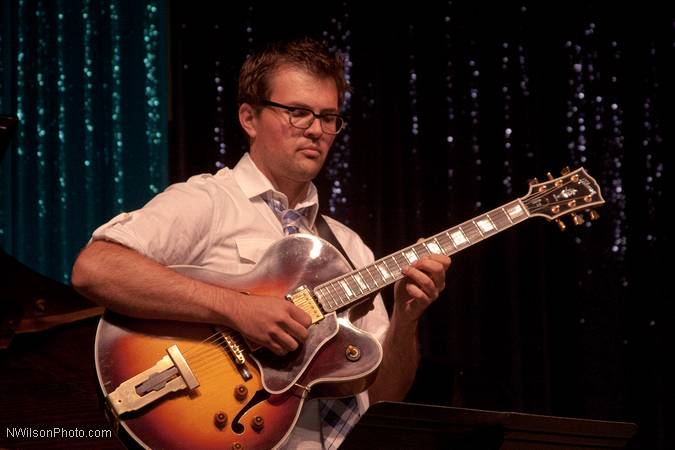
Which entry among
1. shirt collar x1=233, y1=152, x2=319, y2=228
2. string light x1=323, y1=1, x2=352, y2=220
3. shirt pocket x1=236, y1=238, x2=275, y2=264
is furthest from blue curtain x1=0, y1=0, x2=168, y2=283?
shirt pocket x1=236, y1=238, x2=275, y2=264

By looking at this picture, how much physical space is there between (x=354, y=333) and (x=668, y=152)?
2519 mm

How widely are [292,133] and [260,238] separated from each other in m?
0.38

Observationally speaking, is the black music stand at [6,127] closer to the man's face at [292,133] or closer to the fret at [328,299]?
the man's face at [292,133]

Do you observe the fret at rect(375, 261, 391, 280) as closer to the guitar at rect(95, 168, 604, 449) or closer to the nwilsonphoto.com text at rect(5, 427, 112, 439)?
the guitar at rect(95, 168, 604, 449)

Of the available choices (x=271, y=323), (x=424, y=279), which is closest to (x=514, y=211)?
(x=424, y=279)

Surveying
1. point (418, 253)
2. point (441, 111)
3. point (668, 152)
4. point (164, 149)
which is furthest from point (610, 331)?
point (164, 149)

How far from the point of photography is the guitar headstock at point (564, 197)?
8.89ft

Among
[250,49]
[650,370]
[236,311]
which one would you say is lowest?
[650,370]

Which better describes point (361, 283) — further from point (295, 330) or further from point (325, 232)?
point (325, 232)

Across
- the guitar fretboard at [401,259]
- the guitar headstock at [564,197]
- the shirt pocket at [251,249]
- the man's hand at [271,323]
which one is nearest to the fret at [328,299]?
the guitar fretboard at [401,259]

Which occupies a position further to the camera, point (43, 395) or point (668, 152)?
point (668, 152)

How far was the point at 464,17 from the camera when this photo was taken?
4.32 meters

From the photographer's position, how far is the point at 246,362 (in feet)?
7.77

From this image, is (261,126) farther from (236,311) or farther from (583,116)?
(583,116)
